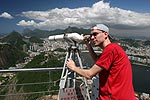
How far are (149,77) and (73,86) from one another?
3845 centimetres

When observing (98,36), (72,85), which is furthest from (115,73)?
(72,85)

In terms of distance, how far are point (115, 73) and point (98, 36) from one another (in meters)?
0.31

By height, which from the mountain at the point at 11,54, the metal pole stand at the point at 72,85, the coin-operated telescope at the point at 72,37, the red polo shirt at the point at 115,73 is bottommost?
the mountain at the point at 11,54

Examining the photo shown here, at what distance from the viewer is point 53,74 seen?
3494mm

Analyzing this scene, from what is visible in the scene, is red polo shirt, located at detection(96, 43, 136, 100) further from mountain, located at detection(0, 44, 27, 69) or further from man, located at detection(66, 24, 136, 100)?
mountain, located at detection(0, 44, 27, 69)

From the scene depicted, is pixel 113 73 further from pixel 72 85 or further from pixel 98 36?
pixel 72 85

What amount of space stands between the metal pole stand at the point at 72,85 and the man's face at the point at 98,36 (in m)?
0.70

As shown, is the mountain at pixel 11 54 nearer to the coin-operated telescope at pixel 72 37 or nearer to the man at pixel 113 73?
the coin-operated telescope at pixel 72 37

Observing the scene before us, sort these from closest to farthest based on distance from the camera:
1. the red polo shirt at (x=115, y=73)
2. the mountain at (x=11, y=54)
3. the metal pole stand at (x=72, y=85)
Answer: the red polo shirt at (x=115, y=73) → the metal pole stand at (x=72, y=85) → the mountain at (x=11, y=54)

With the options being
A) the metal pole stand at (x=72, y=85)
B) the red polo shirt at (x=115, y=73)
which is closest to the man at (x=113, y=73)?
the red polo shirt at (x=115, y=73)

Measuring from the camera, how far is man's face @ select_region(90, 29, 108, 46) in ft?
5.97

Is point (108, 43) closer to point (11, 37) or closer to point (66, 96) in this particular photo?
point (66, 96)

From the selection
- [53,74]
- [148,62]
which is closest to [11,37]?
[148,62]

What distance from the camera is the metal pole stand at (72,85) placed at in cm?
257
